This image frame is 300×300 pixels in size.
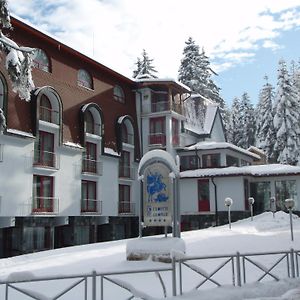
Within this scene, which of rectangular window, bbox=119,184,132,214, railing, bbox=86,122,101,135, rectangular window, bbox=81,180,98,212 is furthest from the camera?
rectangular window, bbox=119,184,132,214

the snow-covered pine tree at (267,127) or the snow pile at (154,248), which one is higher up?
the snow-covered pine tree at (267,127)

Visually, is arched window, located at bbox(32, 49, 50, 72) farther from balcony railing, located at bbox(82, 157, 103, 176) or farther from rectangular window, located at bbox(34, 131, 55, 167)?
balcony railing, located at bbox(82, 157, 103, 176)

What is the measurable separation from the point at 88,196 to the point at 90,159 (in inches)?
105

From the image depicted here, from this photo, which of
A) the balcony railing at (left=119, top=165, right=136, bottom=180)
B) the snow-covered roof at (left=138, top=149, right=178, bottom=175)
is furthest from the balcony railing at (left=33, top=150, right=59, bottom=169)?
the snow-covered roof at (left=138, top=149, right=178, bottom=175)

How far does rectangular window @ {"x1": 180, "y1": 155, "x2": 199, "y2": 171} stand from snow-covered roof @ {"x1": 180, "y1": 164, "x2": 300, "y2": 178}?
2764 mm

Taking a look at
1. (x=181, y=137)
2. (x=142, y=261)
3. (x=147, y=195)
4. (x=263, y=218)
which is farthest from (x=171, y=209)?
(x=181, y=137)

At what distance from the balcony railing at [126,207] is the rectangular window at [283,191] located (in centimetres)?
1197

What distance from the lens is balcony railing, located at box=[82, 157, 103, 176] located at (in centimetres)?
3175

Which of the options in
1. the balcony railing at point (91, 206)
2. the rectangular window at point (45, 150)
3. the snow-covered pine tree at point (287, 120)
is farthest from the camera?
the snow-covered pine tree at point (287, 120)

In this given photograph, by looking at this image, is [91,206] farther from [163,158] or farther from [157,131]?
[163,158]

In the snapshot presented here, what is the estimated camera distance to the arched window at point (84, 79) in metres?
32.3

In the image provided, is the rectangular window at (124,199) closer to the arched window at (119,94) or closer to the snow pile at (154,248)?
the arched window at (119,94)

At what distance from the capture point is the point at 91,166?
32.4 meters

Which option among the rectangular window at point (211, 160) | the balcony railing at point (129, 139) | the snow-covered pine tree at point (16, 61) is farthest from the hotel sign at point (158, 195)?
the rectangular window at point (211, 160)
